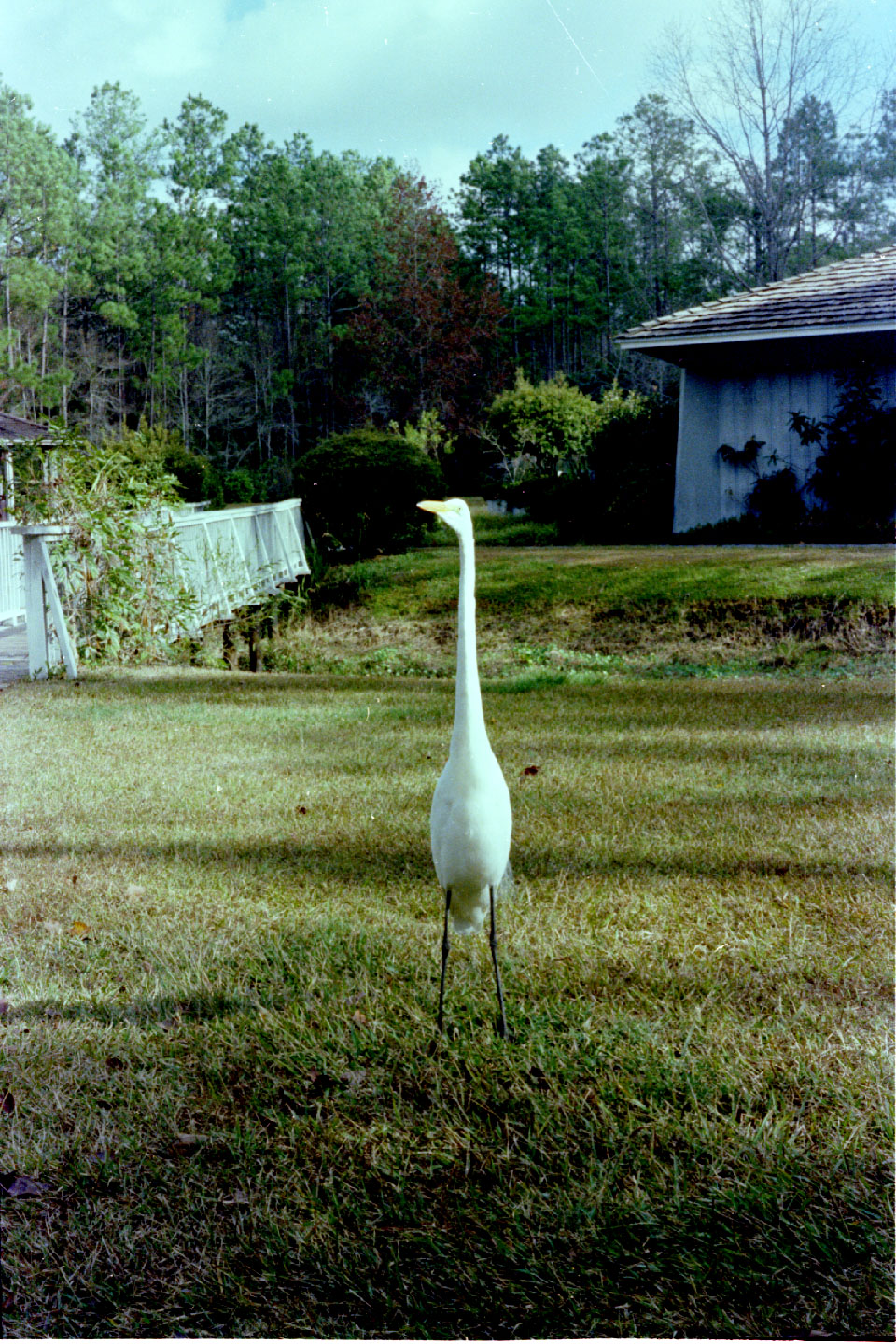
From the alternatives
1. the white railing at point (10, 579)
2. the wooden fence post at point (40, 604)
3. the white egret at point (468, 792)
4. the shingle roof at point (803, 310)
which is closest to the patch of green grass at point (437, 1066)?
the white egret at point (468, 792)

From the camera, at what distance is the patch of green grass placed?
57.5 inches

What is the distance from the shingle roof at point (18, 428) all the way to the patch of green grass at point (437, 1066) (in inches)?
62.7

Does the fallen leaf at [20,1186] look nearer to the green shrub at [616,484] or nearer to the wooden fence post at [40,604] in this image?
the green shrub at [616,484]

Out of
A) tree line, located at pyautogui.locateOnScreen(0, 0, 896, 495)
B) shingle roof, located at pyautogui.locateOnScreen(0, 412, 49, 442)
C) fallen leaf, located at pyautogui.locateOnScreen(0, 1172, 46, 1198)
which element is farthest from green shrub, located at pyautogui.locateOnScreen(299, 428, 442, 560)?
fallen leaf, located at pyautogui.locateOnScreen(0, 1172, 46, 1198)

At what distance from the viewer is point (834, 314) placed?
6633 mm

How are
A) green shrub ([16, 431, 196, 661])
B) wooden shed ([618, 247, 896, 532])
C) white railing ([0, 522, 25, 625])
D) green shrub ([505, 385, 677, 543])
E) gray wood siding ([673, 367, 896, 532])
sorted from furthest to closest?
white railing ([0, 522, 25, 625]) < gray wood siding ([673, 367, 896, 532]) < wooden shed ([618, 247, 896, 532]) < green shrub ([16, 431, 196, 661]) < green shrub ([505, 385, 677, 543])

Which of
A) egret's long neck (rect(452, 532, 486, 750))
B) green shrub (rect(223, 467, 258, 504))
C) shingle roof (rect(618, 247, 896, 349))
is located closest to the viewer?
egret's long neck (rect(452, 532, 486, 750))

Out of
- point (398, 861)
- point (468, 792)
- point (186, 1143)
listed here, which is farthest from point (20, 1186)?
point (398, 861)

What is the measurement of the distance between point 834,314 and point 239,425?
13.7 ft

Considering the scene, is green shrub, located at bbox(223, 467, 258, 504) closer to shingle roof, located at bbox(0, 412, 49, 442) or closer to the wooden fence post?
shingle roof, located at bbox(0, 412, 49, 442)

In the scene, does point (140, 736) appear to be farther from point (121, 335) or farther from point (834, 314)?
point (834, 314)

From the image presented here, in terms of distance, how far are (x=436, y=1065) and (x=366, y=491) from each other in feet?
10.2

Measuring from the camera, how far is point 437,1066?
1984mm

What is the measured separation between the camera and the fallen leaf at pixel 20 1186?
165 centimetres
